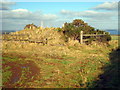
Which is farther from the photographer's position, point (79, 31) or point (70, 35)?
point (70, 35)

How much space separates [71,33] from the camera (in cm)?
2370

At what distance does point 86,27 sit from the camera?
2441cm

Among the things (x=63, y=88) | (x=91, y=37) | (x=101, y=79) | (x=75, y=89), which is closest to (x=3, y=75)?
(x=63, y=88)

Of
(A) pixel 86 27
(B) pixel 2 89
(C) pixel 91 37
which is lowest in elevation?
(B) pixel 2 89

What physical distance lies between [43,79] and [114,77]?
355cm

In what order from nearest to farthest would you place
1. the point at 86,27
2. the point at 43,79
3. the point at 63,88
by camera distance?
the point at 63,88 → the point at 43,79 → the point at 86,27

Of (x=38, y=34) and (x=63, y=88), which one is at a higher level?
(x=38, y=34)

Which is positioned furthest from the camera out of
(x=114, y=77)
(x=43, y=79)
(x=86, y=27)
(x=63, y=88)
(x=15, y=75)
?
(x=86, y=27)

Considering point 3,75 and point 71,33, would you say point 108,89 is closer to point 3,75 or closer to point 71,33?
point 3,75

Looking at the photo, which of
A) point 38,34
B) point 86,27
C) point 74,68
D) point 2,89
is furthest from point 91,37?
point 2,89

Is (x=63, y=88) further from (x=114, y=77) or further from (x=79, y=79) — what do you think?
(x=114, y=77)

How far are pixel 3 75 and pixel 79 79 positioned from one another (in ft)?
13.8

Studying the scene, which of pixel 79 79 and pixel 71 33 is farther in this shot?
→ pixel 71 33

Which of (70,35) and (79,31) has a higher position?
(79,31)
